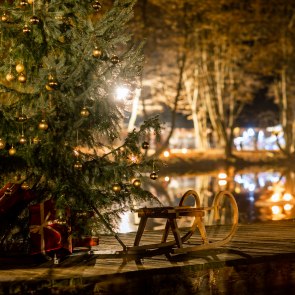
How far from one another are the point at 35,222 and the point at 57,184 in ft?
2.31

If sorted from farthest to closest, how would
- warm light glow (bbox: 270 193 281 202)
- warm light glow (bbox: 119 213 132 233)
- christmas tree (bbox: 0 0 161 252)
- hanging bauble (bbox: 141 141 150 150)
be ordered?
warm light glow (bbox: 270 193 281 202) → warm light glow (bbox: 119 213 132 233) → hanging bauble (bbox: 141 141 150 150) → christmas tree (bbox: 0 0 161 252)

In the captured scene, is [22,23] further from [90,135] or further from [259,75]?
[259,75]

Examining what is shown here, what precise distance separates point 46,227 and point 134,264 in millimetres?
1441

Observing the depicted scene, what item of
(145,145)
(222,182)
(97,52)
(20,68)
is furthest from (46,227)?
(222,182)

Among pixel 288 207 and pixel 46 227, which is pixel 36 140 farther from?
pixel 288 207

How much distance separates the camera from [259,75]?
59.4m

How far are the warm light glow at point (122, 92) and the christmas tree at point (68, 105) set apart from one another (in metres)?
0.02

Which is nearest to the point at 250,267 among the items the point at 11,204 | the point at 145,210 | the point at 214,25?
the point at 145,210

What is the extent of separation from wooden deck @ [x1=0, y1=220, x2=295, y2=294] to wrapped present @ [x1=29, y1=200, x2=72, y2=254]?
0.94 feet

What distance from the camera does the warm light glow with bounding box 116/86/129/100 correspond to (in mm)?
10866

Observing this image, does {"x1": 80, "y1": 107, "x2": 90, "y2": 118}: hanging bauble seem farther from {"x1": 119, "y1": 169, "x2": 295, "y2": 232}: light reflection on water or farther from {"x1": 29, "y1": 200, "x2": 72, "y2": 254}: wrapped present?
{"x1": 119, "y1": 169, "x2": 295, "y2": 232}: light reflection on water

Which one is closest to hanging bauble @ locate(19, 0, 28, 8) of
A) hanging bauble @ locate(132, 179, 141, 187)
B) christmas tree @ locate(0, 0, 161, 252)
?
christmas tree @ locate(0, 0, 161, 252)

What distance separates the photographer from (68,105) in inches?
408

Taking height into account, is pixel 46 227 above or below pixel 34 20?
below
